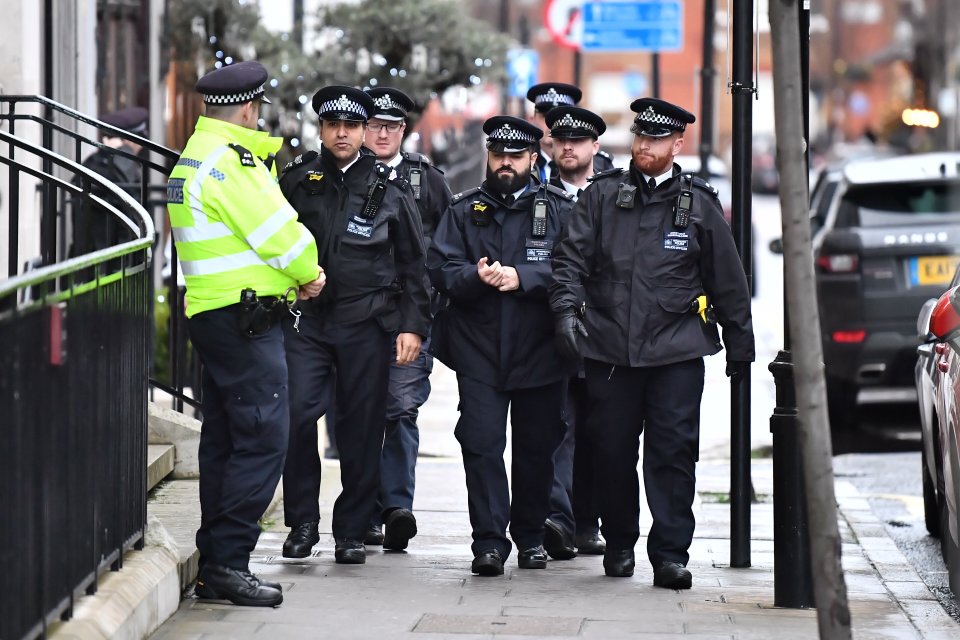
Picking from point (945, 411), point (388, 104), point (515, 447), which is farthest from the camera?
point (388, 104)

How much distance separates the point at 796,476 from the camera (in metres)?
6.59

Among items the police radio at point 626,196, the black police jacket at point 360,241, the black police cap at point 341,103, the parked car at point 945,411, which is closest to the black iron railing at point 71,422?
the black police jacket at point 360,241

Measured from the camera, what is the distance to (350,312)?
23.6 ft

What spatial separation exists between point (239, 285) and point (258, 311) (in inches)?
4.8

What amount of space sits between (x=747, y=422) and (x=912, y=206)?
547 centimetres

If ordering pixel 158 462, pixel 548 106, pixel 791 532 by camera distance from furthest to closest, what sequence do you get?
1. pixel 548 106
2. pixel 158 462
3. pixel 791 532

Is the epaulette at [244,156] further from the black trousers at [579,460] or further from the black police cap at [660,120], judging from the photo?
the black trousers at [579,460]

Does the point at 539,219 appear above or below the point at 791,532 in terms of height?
above

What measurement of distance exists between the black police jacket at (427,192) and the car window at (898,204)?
4.79 meters

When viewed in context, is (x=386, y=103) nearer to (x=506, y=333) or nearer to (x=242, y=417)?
(x=506, y=333)

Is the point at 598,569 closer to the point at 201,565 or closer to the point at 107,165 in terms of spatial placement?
the point at 201,565

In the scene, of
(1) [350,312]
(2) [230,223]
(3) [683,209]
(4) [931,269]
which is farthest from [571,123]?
(4) [931,269]

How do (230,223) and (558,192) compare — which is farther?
(558,192)

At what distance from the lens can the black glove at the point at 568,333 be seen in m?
6.91
